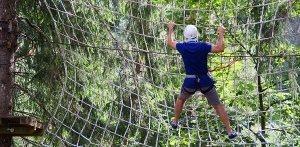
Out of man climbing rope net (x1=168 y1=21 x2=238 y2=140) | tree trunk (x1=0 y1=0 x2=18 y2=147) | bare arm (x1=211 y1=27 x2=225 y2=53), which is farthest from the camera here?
tree trunk (x1=0 y1=0 x2=18 y2=147)

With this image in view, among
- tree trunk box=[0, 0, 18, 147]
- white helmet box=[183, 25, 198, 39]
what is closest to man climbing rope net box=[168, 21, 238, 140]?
white helmet box=[183, 25, 198, 39]

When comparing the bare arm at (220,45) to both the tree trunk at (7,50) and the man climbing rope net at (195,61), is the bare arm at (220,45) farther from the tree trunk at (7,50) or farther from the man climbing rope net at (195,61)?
the tree trunk at (7,50)

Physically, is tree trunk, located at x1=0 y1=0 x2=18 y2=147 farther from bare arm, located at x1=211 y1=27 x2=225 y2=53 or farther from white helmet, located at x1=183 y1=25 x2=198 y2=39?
bare arm, located at x1=211 y1=27 x2=225 y2=53

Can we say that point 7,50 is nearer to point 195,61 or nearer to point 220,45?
point 195,61

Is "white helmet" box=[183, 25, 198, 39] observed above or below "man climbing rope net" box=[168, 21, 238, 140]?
above

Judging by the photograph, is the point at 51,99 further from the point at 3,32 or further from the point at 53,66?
the point at 3,32

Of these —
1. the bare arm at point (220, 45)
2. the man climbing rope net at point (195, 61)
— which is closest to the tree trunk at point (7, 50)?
the man climbing rope net at point (195, 61)


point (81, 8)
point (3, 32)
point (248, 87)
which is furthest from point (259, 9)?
point (3, 32)

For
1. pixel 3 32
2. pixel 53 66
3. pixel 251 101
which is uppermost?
pixel 3 32

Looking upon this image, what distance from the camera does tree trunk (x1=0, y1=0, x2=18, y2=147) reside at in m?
3.74

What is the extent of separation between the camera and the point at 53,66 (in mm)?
4453

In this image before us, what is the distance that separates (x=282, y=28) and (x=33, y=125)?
2.53m

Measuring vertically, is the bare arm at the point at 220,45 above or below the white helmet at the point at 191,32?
below

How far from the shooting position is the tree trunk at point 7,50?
3.74 m
